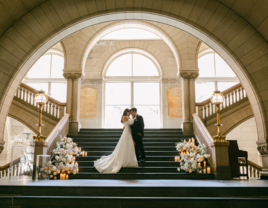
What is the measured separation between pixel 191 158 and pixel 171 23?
13.0ft

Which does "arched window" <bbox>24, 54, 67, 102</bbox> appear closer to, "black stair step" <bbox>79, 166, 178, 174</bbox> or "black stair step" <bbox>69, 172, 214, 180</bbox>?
"black stair step" <bbox>79, 166, 178, 174</bbox>

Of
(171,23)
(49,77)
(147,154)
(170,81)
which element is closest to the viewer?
(171,23)

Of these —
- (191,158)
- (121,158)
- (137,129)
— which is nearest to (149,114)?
(137,129)

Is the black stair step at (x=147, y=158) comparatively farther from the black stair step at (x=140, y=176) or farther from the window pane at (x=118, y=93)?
the window pane at (x=118, y=93)

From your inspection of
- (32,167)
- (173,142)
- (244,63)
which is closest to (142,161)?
(173,142)

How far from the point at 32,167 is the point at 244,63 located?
6188 mm

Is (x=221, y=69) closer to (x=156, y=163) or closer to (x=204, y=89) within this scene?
(x=204, y=89)

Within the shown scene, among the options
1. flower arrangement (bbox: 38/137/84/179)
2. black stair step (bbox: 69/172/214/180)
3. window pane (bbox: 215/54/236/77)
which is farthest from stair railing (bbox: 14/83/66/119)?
window pane (bbox: 215/54/236/77)

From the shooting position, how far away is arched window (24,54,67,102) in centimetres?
1708

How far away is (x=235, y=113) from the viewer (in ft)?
38.3

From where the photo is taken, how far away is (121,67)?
17.1 metres

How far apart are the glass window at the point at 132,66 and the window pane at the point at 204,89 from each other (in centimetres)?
268

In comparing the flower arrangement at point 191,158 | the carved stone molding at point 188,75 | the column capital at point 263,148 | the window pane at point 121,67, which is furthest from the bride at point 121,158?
the window pane at point 121,67
